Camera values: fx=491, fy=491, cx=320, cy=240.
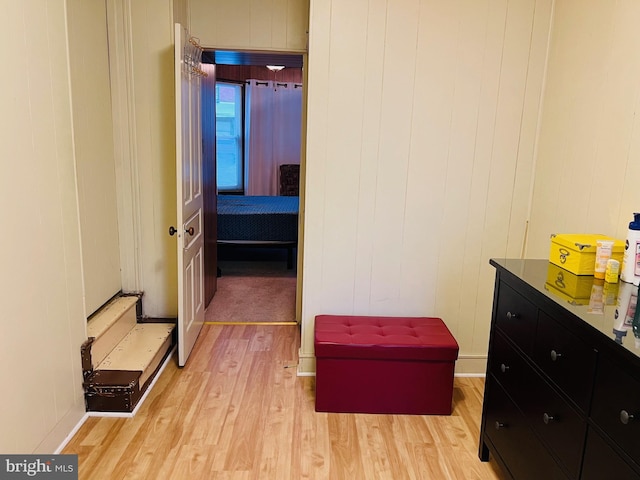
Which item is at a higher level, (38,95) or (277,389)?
(38,95)

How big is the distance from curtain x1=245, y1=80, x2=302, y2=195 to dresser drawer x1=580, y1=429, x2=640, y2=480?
6584mm

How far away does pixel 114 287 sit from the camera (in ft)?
10.9

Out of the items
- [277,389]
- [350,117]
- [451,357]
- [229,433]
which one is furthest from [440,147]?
[229,433]

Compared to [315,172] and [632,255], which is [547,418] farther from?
[315,172]

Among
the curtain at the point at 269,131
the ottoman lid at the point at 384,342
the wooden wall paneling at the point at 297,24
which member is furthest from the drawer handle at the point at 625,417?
the curtain at the point at 269,131

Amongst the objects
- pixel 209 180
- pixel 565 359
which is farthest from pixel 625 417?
pixel 209 180

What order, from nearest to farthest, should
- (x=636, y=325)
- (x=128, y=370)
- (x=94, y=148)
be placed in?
(x=636, y=325) < (x=128, y=370) < (x=94, y=148)

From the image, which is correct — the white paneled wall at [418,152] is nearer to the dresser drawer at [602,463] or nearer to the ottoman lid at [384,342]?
the ottoman lid at [384,342]

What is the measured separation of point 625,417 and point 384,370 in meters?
1.43

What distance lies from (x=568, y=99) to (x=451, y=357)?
1469mm

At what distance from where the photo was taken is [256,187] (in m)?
7.70

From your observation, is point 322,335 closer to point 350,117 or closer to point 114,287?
point 350,117

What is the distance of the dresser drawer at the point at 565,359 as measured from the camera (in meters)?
1.49

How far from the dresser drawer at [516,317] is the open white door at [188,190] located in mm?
1863
